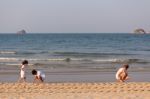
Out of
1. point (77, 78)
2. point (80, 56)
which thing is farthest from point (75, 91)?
point (80, 56)

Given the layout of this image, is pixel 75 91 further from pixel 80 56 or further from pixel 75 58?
pixel 80 56

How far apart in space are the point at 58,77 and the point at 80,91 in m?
7.17

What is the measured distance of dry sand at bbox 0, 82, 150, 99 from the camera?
41.6 ft

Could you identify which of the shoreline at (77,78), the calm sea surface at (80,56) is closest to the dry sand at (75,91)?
the shoreline at (77,78)

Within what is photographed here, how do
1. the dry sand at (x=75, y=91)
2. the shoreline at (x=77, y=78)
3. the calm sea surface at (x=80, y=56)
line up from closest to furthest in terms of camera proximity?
the dry sand at (x=75, y=91)
the shoreline at (x=77, y=78)
the calm sea surface at (x=80, y=56)

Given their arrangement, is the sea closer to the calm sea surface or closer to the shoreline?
the calm sea surface

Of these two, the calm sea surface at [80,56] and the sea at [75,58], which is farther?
the calm sea surface at [80,56]

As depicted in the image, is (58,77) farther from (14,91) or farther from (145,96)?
(145,96)

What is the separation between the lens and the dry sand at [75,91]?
1269 centimetres

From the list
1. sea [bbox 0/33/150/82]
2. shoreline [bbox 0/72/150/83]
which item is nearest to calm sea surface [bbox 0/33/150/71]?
sea [bbox 0/33/150/82]

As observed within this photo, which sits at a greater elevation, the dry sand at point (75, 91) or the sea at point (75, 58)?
the sea at point (75, 58)

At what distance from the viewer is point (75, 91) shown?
559 inches

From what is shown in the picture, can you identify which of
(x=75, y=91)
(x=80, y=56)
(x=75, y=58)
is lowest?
(x=75, y=91)

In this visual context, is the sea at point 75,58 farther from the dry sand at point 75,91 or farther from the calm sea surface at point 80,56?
the dry sand at point 75,91
